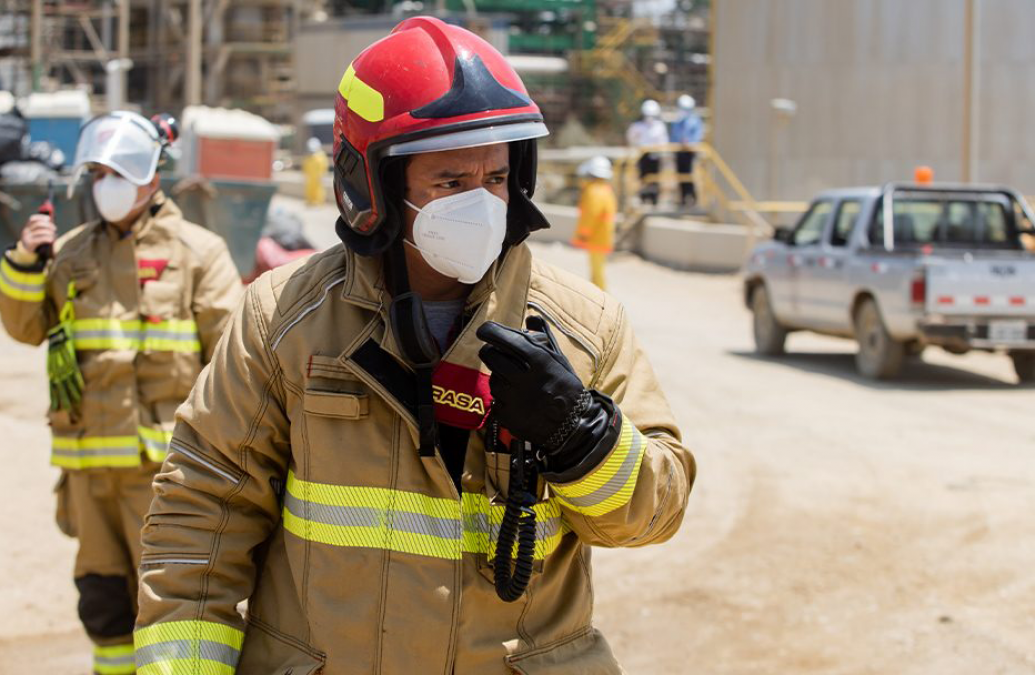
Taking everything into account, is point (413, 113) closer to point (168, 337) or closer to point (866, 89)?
point (168, 337)

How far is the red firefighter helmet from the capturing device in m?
2.53

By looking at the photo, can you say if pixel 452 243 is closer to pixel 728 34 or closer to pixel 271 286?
pixel 271 286

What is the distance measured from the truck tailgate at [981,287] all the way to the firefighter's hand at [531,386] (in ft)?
36.5

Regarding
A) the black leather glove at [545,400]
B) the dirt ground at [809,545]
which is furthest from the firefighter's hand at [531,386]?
the dirt ground at [809,545]

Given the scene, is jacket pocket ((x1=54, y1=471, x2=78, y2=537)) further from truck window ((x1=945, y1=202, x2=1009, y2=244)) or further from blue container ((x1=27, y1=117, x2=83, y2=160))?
blue container ((x1=27, y1=117, x2=83, y2=160))

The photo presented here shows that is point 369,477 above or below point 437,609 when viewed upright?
above

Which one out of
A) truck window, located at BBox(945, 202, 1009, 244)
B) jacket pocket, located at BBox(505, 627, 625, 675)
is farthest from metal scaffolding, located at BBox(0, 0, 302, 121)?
jacket pocket, located at BBox(505, 627, 625, 675)

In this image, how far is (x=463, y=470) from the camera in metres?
2.54

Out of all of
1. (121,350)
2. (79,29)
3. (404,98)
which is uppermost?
(79,29)

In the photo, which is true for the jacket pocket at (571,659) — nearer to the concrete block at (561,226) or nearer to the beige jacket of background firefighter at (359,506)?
the beige jacket of background firefighter at (359,506)

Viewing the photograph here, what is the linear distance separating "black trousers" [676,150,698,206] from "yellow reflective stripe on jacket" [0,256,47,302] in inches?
897

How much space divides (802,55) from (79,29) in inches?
1414

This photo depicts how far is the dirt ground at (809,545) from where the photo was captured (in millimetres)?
6344

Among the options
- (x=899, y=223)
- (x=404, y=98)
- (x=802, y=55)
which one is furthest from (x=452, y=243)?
(x=802, y=55)
